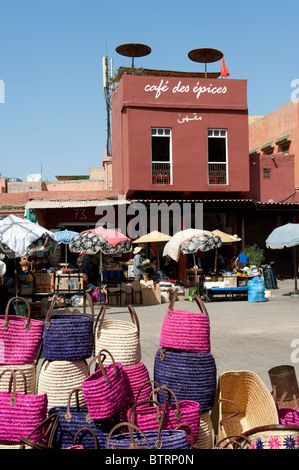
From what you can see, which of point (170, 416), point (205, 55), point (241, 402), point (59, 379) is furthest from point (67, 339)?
point (205, 55)

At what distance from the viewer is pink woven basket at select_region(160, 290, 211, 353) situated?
3945 millimetres

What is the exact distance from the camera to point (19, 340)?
4035mm

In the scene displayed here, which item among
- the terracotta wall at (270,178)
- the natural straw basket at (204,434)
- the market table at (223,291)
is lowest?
the market table at (223,291)

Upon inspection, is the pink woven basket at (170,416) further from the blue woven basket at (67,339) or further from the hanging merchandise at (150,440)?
the blue woven basket at (67,339)

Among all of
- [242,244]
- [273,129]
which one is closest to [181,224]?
[242,244]

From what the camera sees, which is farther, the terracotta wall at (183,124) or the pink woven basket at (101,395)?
the terracotta wall at (183,124)

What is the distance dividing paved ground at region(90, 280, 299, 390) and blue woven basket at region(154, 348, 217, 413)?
2309mm

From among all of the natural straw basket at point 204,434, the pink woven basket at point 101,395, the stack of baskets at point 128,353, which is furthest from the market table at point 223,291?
the pink woven basket at point 101,395

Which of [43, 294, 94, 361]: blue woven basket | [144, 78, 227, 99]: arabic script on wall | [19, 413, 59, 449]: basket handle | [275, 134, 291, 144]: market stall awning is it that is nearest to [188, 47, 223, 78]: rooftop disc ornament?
[144, 78, 227, 99]: arabic script on wall

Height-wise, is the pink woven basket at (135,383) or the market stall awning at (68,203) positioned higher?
the market stall awning at (68,203)

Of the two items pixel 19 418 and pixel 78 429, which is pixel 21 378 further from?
pixel 78 429

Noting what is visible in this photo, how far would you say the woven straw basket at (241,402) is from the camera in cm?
389

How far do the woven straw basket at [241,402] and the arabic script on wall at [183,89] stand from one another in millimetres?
18440
